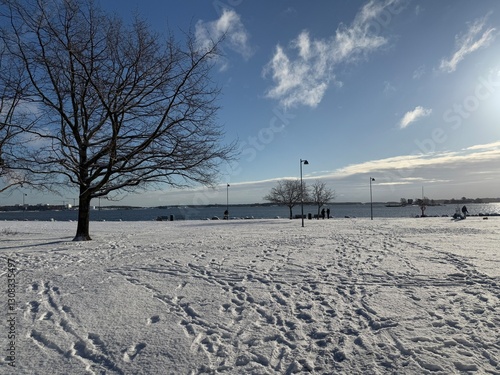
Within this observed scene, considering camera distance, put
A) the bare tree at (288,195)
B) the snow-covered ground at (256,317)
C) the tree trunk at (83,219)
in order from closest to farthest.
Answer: the snow-covered ground at (256,317), the tree trunk at (83,219), the bare tree at (288,195)

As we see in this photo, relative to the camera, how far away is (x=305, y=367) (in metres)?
3.84

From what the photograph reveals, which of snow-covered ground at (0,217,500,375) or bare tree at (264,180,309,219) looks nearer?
snow-covered ground at (0,217,500,375)

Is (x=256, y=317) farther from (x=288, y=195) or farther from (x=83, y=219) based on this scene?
(x=288, y=195)

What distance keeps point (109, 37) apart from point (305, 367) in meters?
13.9

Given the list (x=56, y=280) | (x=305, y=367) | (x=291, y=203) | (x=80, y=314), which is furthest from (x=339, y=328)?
(x=291, y=203)

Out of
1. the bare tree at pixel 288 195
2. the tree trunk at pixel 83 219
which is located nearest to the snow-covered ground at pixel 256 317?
the tree trunk at pixel 83 219

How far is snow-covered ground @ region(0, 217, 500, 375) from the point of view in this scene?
12.9ft

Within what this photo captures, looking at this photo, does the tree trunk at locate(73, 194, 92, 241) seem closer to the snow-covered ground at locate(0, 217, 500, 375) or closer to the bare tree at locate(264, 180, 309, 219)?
the snow-covered ground at locate(0, 217, 500, 375)

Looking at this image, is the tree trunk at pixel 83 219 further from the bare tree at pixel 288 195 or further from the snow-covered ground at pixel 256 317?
the bare tree at pixel 288 195

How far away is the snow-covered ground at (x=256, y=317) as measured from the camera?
3.94 meters

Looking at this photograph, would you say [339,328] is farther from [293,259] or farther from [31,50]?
[31,50]

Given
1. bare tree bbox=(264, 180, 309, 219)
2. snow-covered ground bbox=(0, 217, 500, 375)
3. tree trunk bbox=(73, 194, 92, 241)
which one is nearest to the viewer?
snow-covered ground bbox=(0, 217, 500, 375)

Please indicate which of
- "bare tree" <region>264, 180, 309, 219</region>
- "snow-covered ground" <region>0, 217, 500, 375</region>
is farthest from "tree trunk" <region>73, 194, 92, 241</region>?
"bare tree" <region>264, 180, 309, 219</region>

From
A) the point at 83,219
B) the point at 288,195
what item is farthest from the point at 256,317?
the point at 288,195
